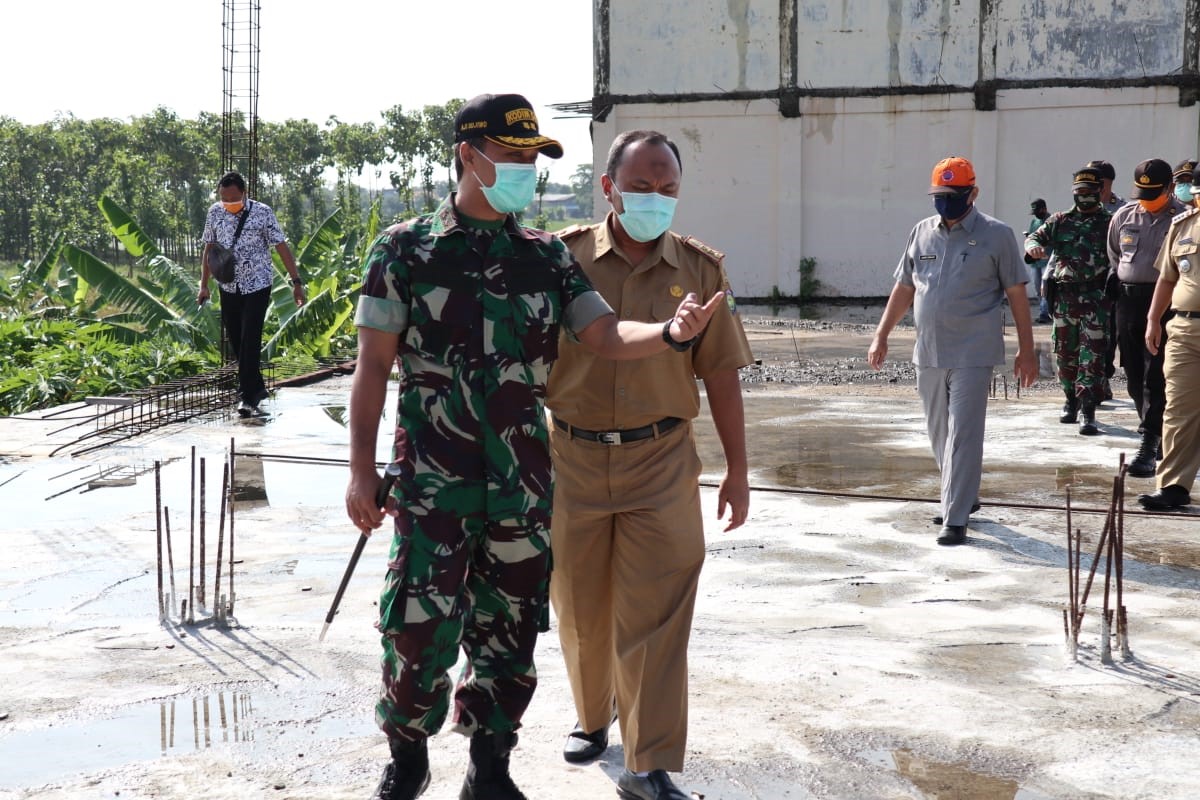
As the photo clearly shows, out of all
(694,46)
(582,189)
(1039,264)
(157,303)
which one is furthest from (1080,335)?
(582,189)

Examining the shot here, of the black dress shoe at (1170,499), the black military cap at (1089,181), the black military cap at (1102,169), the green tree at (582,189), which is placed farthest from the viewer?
the green tree at (582,189)

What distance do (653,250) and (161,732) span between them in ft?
6.31

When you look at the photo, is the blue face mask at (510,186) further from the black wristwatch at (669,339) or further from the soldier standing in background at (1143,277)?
the soldier standing in background at (1143,277)

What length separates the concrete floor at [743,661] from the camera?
3.52 m

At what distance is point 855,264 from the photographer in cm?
2406

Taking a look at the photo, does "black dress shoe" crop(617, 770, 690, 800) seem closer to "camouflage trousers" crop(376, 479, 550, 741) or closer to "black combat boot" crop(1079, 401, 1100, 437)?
"camouflage trousers" crop(376, 479, 550, 741)

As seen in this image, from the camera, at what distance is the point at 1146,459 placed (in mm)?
7984

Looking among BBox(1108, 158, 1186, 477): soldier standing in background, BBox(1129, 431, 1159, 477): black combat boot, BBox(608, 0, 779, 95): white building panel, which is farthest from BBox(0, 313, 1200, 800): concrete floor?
BBox(608, 0, 779, 95): white building panel

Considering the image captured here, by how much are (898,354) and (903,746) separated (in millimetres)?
12185

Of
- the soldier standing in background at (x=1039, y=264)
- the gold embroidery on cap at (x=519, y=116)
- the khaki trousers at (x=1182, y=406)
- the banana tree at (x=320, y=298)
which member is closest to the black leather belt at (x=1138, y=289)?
the khaki trousers at (x=1182, y=406)

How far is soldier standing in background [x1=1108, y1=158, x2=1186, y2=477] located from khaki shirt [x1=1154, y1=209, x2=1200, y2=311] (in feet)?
3.29

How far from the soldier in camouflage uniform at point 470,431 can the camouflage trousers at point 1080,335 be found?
721 centimetres

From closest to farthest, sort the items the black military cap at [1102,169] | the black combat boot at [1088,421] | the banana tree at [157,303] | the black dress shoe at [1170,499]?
the black dress shoe at [1170,499] → the black combat boot at [1088,421] → the black military cap at [1102,169] → the banana tree at [157,303]

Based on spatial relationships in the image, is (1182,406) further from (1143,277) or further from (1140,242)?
(1140,242)
